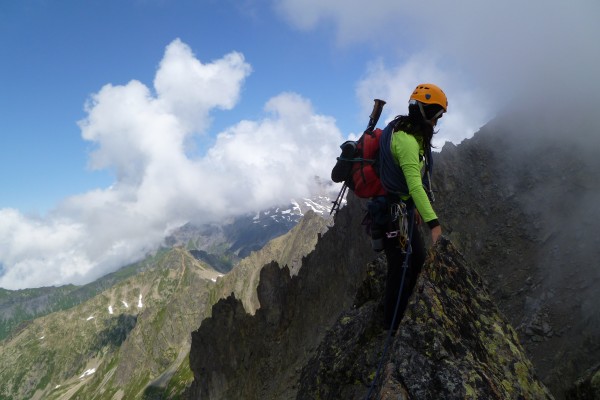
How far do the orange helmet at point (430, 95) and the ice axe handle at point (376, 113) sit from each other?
1.19 metres

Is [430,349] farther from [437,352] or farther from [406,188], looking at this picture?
[406,188]

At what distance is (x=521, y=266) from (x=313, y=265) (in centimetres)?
4727

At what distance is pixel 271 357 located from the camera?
71.2 meters

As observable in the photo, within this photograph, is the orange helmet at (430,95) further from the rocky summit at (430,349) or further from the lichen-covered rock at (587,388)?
the lichen-covered rock at (587,388)

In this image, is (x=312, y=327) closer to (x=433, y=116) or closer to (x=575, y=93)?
(x=575, y=93)

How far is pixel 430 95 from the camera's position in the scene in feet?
27.0

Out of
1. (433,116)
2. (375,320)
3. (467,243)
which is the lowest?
(467,243)

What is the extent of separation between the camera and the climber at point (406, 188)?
7586mm

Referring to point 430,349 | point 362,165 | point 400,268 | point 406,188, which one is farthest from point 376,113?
point 430,349

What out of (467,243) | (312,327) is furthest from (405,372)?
(312,327)

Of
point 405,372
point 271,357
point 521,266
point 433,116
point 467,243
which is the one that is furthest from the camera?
point 271,357

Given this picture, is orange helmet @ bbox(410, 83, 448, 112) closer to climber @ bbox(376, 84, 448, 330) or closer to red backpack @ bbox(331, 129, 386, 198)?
climber @ bbox(376, 84, 448, 330)

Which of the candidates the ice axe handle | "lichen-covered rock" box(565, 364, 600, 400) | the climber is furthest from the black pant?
"lichen-covered rock" box(565, 364, 600, 400)

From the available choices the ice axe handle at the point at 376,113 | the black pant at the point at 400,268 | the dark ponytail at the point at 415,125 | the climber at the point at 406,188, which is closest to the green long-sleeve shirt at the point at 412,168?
the climber at the point at 406,188
